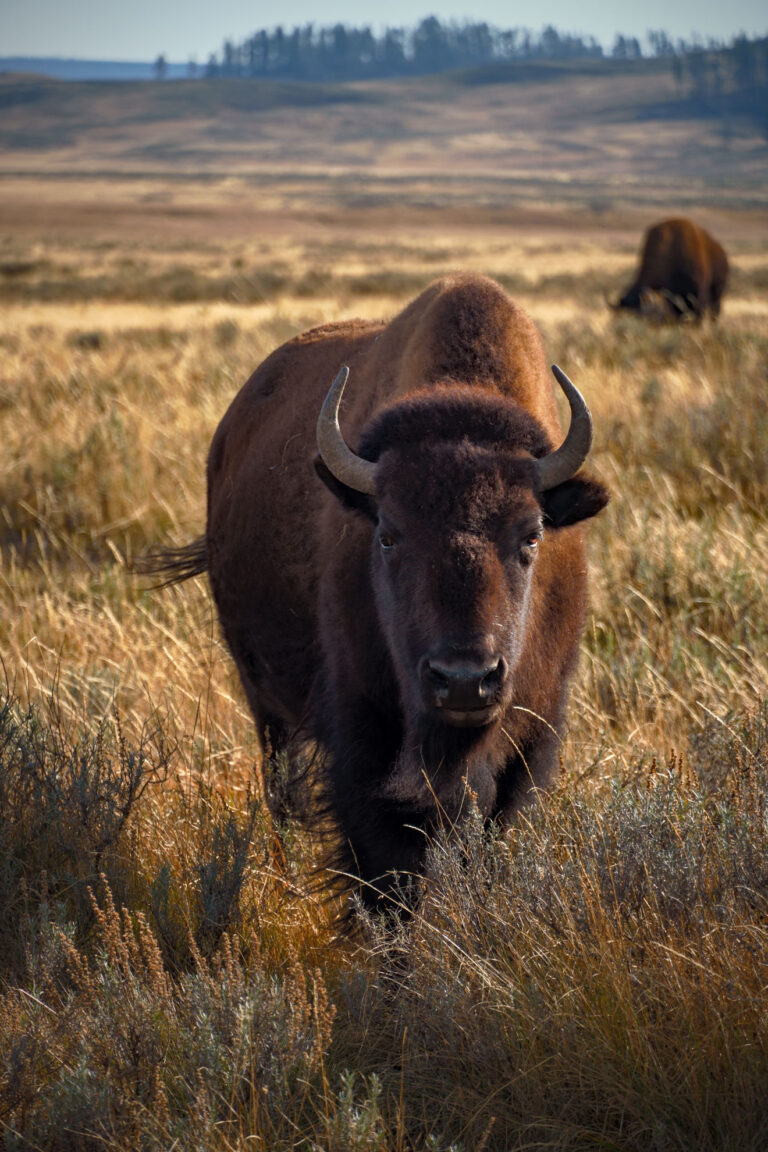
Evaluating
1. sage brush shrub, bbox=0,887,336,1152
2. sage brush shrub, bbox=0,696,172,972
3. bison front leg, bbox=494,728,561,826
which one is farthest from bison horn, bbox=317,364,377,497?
sage brush shrub, bbox=0,887,336,1152

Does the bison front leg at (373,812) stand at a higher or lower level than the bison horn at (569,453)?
lower

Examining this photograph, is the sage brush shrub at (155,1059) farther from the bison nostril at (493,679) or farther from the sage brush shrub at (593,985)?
the bison nostril at (493,679)

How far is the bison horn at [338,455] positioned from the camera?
3.22 m

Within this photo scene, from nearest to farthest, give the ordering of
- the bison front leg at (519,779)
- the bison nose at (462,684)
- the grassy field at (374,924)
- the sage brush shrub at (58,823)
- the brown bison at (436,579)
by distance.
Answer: the grassy field at (374,924), the bison nose at (462,684), the brown bison at (436,579), the sage brush shrub at (58,823), the bison front leg at (519,779)

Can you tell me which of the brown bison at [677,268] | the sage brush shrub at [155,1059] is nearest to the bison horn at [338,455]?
the sage brush shrub at [155,1059]

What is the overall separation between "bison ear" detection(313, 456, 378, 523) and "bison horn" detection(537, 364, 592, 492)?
1.74ft

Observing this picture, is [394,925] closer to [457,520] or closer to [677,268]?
[457,520]

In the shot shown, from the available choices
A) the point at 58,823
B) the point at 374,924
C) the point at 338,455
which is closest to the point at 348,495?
the point at 338,455

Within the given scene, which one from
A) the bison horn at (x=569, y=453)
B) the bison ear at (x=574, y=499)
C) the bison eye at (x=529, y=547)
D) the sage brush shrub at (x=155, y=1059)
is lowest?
the sage brush shrub at (x=155, y=1059)

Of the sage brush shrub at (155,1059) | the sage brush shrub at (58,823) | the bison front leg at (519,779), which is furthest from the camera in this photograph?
the bison front leg at (519,779)

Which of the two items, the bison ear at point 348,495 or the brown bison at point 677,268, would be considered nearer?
the bison ear at point 348,495

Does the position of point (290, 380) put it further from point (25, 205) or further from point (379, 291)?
point (25, 205)

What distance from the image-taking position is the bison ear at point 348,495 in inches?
130

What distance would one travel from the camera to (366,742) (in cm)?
336
